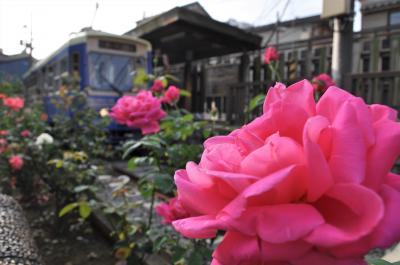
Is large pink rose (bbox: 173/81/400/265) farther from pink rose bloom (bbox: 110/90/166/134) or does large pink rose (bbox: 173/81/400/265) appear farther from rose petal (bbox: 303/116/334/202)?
pink rose bloom (bbox: 110/90/166/134)

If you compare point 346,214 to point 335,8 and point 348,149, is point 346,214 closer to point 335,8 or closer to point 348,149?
point 348,149

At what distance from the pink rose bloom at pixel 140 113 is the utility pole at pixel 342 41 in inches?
90.7

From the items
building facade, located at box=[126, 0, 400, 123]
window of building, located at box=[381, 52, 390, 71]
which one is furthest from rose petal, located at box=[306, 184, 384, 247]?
window of building, located at box=[381, 52, 390, 71]

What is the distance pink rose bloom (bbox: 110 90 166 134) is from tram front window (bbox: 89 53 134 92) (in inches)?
268

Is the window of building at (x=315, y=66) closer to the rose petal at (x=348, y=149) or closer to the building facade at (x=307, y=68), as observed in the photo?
the building facade at (x=307, y=68)

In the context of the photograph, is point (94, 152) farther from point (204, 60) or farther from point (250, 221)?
point (204, 60)

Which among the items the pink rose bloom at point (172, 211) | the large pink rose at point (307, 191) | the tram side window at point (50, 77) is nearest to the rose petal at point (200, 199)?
the large pink rose at point (307, 191)

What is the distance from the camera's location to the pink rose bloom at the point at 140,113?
1851mm

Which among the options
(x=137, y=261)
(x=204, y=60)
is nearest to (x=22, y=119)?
(x=137, y=261)

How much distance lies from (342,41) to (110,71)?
245 inches

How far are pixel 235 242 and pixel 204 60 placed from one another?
11.5 m

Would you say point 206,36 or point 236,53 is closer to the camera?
point 206,36

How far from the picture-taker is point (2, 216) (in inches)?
59.8

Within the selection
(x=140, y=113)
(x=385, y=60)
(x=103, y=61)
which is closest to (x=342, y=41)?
(x=140, y=113)
